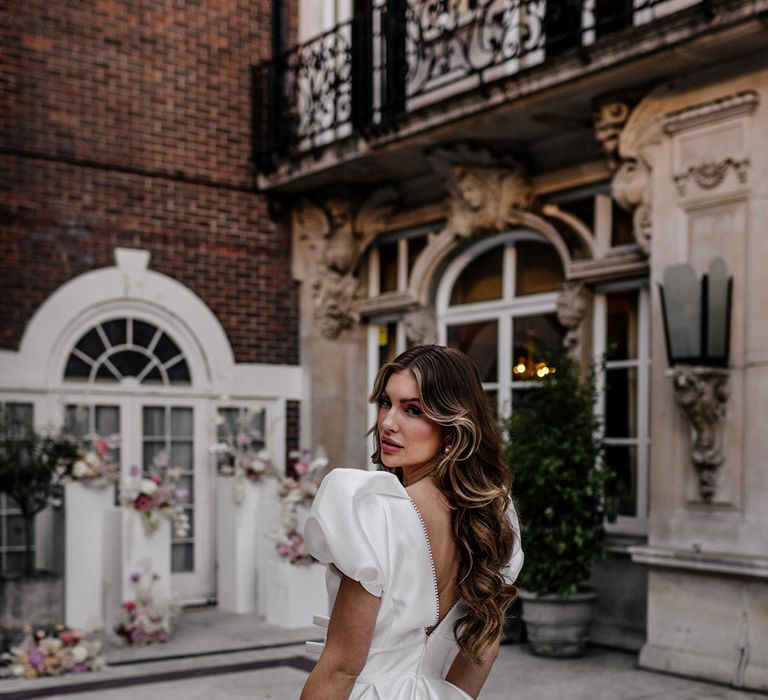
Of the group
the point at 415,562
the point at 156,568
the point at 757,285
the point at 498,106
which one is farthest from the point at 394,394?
the point at 156,568

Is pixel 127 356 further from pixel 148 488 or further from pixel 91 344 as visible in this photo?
pixel 148 488

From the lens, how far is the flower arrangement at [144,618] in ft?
24.3

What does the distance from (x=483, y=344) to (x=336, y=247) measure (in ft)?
5.76

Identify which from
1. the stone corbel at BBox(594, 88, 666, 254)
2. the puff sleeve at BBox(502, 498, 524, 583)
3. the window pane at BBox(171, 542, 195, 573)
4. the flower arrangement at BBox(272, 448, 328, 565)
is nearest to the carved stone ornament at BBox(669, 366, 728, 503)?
the stone corbel at BBox(594, 88, 666, 254)

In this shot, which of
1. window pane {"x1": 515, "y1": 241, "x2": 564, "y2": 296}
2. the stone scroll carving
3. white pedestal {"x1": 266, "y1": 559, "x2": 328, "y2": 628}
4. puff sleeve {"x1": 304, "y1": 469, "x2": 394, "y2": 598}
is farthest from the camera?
the stone scroll carving

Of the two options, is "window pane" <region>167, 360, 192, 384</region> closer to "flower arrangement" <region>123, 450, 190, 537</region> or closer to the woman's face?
"flower arrangement" <region>123, 450, 190, 537</region>

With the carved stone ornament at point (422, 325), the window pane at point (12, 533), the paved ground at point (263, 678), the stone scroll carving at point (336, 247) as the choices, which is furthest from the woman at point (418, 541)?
the stone scroll carving at point (336, 247)

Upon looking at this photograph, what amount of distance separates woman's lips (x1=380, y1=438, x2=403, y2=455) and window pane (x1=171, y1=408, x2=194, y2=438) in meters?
7.28

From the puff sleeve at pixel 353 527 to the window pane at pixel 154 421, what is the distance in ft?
24.0

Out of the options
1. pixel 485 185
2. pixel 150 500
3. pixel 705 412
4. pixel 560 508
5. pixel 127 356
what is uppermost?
pixel 485 185

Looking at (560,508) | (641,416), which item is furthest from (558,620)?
(641,416)

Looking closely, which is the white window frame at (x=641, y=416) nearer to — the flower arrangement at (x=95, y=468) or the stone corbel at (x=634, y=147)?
the stone corbel at (x=634, y=147)

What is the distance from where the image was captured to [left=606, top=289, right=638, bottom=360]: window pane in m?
7.62

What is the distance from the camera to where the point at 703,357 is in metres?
6.23
